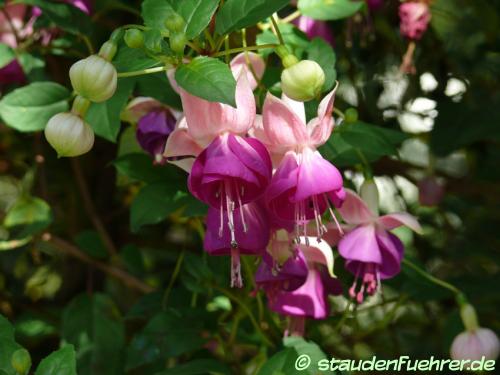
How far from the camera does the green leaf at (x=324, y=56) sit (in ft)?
2.74

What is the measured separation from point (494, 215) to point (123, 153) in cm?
96

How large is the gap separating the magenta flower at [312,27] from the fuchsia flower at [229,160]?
36 centimetres

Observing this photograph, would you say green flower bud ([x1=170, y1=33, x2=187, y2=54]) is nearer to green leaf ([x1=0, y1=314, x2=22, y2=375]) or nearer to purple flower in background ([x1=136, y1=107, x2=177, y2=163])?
purple flower in background ([x1=136, y1=107, x2=177, y2=163])

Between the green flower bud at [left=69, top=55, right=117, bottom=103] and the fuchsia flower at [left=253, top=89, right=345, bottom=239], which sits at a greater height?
the green flower bud at [left=69, top=55, right=117, bottom=103]

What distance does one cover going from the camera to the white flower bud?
995mm

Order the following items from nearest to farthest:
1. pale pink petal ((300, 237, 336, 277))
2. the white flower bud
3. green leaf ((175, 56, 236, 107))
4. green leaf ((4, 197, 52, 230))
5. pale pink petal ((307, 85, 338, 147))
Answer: green leaf ((175, 56, 236, 107)), pale pink petal ((307, 85, 338, 147)), pale pink petal ((300, 237, 336, 277)), the white flower bud, green leaf ((4, 197, 52, 230))

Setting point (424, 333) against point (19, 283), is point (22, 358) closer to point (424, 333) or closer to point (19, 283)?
point (19, 283)

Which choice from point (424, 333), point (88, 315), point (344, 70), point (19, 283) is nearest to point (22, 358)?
point (88, 315)

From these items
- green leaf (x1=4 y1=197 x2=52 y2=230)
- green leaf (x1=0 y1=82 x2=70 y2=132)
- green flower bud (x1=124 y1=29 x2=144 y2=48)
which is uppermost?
green flower bud (x1=124 y1=29 x2=144 y2=48)

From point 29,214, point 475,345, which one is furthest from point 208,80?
point 29,214

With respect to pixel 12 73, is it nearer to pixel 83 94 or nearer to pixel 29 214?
pixel 29 214

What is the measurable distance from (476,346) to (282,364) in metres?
0.27

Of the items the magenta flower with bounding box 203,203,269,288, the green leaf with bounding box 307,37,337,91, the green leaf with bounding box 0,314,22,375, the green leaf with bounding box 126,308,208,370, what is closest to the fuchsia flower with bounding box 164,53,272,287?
the magenta flower with bounding box 203,203,269,288

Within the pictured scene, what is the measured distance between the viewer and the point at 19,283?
5.32 ft
